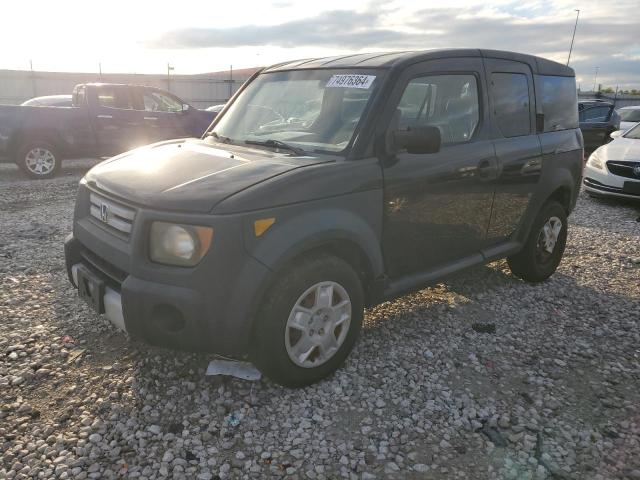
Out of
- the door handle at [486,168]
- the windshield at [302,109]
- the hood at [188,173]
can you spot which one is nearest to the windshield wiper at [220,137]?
the windshield at [302,109]

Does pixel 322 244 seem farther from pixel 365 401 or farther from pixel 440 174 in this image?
pixel 440 174

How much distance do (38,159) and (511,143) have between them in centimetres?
875

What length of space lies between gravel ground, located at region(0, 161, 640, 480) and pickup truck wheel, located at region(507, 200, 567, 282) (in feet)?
1.48

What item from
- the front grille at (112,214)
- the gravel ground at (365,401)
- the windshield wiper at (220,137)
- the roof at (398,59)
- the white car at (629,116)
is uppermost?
the roof at (398,59)

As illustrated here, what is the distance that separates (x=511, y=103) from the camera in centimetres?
399

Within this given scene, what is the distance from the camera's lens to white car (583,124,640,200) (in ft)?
26.2

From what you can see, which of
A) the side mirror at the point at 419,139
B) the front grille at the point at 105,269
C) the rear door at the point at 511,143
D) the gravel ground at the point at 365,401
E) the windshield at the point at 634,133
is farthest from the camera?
the windshield at the point at 634,133

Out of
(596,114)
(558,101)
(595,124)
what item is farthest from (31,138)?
(596,114)

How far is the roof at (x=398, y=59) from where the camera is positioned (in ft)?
10.7

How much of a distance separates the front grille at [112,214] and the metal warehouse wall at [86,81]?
69.2ft

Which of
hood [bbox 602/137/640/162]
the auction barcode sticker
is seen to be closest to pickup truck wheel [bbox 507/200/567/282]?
the auction barcode sticker

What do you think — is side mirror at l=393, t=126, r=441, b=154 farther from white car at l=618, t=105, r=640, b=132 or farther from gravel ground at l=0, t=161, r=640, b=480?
white car at l=618, t=105, r=640, b=132

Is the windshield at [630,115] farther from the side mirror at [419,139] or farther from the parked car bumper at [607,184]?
the side mirror at [419,139]

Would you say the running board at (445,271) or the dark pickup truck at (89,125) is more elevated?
the dark pickup truck at (89,125)
